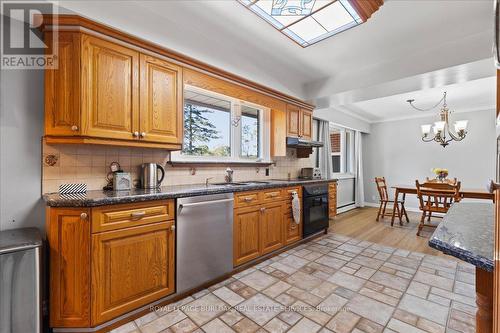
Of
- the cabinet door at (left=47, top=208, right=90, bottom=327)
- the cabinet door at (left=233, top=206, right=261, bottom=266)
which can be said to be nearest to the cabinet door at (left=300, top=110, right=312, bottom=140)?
the cabinet door at (left=233, top=206, right=261, bottom=266)

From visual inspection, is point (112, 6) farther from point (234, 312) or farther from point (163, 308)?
point (234, 312)

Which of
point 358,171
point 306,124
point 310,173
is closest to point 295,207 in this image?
point 310,173

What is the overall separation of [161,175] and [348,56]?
2769 millimetres

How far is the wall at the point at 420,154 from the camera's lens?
506 cm

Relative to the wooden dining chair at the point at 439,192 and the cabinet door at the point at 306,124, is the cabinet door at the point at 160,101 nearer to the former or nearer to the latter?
the cabinet door at the point at 306,124

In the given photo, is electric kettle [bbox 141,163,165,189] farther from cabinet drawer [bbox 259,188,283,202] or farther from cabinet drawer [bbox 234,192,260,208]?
cabinet drawer [bbox 259,188,283,202]

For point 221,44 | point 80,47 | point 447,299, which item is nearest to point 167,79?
point 80,47

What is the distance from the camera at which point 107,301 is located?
161 centimetres

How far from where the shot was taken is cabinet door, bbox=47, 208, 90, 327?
152 cm

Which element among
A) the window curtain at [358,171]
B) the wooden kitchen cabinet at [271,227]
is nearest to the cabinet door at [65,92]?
the wooden kitchen cabinet at [271,227]

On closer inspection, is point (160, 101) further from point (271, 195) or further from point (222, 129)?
point (271, 195)

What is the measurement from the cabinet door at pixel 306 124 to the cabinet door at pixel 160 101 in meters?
2.25

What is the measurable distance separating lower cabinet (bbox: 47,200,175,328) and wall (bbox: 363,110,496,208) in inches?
258

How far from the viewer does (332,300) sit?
2.00 metres
